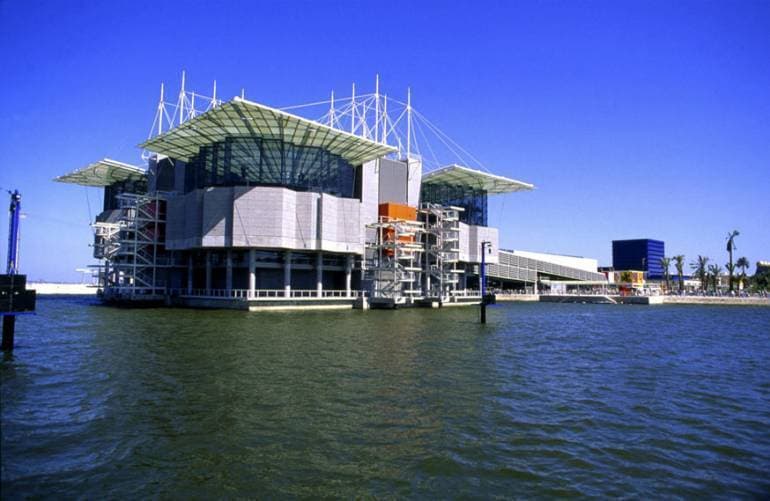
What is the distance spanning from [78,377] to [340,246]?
2154 inches

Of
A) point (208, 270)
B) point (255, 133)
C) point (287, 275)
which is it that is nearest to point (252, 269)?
point (287, 275)

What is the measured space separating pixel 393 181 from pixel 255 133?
25950mm

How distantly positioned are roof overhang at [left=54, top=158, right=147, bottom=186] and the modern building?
3.71 feet

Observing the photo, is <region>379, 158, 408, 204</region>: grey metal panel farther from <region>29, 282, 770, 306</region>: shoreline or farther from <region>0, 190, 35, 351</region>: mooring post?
<region>0, 190, 35, 351</region>: mooring post

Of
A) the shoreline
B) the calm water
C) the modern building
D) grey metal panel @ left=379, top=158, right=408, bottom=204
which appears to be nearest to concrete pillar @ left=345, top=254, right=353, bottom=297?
the modern building

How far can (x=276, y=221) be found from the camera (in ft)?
219

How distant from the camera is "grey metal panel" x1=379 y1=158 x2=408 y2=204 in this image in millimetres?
85438

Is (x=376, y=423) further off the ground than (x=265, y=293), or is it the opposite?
(x=265, y=293)

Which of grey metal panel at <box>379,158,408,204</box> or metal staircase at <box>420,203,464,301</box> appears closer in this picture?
metal staircase at <box>420,203,464,301</box>

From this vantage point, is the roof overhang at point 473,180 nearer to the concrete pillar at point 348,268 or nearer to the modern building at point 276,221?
the modern building at point 276,221

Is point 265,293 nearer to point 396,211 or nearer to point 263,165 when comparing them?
point 263,165

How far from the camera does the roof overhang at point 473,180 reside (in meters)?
93.4

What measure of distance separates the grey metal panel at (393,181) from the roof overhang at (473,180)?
370 inches

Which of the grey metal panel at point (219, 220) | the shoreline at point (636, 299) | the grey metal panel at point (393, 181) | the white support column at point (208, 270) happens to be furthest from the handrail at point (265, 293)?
the shoreline at point (636, 299)
